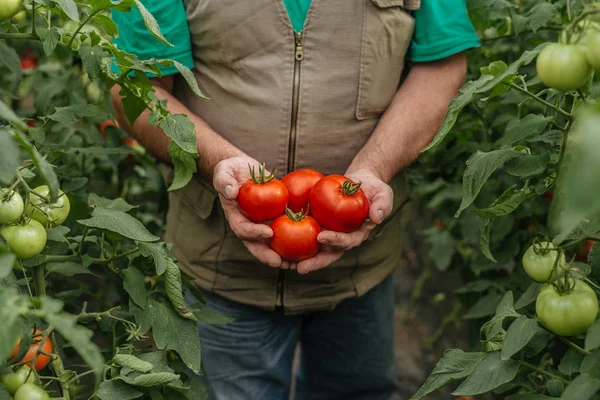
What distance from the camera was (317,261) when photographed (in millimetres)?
1591

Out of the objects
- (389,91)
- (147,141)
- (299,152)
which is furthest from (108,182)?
A: (389,91)

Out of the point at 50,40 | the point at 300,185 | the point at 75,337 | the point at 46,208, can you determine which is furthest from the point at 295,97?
the point at 75,337

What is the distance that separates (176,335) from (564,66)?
79 centimetres

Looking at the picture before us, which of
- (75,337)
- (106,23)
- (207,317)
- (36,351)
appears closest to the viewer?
(75,337)

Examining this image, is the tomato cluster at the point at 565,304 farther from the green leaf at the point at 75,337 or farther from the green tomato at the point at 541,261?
the green leaf at the point at 75,337

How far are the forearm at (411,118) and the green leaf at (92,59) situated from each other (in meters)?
0.64

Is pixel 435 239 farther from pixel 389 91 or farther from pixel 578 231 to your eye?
pixel 578 231

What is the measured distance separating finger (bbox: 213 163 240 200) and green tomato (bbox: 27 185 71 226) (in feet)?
1.40

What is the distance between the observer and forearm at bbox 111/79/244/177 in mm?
1664

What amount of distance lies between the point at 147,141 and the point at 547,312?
1087 mm

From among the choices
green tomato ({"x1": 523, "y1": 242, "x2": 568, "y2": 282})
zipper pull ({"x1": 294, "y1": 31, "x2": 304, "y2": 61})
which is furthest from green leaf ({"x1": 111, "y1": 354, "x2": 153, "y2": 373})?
zipper pull ({"x1": 294, "y1": 31, "x2": 304, "y2": 61})

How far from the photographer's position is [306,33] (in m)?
1.67

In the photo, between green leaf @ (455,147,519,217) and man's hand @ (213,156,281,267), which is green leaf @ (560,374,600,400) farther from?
man's hand @ (213,156,281,267)

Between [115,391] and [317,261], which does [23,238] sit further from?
[317,261]
